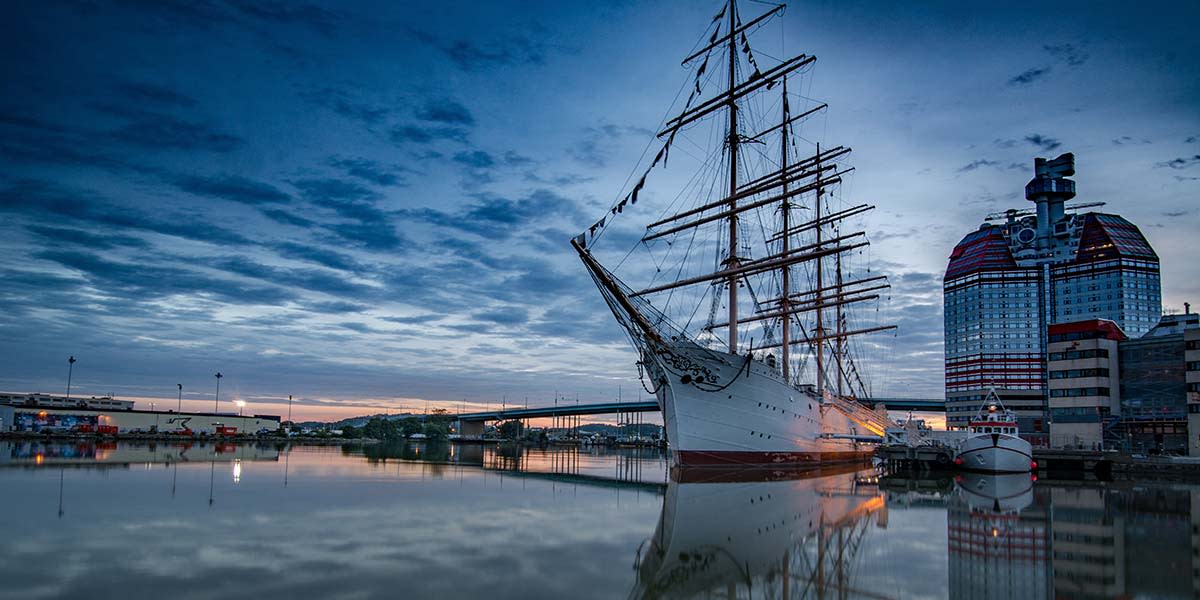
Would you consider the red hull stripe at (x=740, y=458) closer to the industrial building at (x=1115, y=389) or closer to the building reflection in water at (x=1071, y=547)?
the building reflection in water at (x=1071, y=547)

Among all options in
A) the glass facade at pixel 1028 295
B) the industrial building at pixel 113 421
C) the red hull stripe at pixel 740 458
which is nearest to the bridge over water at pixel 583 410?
the glass facade at pixel 1028 295

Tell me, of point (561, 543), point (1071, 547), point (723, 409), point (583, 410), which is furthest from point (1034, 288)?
point (561, 543)

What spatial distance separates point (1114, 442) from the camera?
240ft

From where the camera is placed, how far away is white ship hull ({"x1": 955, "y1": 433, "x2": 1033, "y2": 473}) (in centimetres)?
4441

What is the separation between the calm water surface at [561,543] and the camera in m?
10.9

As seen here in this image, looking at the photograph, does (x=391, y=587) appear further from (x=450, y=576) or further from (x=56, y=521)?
(x=56, y=521)

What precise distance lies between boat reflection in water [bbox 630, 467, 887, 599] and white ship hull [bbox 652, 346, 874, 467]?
357 inches

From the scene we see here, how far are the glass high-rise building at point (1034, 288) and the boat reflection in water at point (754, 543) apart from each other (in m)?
156

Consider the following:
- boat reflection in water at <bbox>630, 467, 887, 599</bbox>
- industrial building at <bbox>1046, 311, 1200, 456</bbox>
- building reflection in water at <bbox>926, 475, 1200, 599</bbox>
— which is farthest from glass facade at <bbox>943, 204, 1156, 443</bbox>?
boat reflection in water at <bbox>630, 467, 887, 599</bbox>

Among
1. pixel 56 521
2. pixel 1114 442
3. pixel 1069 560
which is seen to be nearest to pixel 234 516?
pixel 56 521

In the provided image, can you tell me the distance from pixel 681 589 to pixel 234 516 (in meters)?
11.9

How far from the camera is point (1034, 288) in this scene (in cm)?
17738

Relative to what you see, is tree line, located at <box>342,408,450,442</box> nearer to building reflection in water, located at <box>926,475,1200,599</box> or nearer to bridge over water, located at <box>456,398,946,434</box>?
bridge over water, located at <box>456,398,946,434</box>

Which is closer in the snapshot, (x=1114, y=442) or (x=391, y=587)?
(x=391, y=587)
